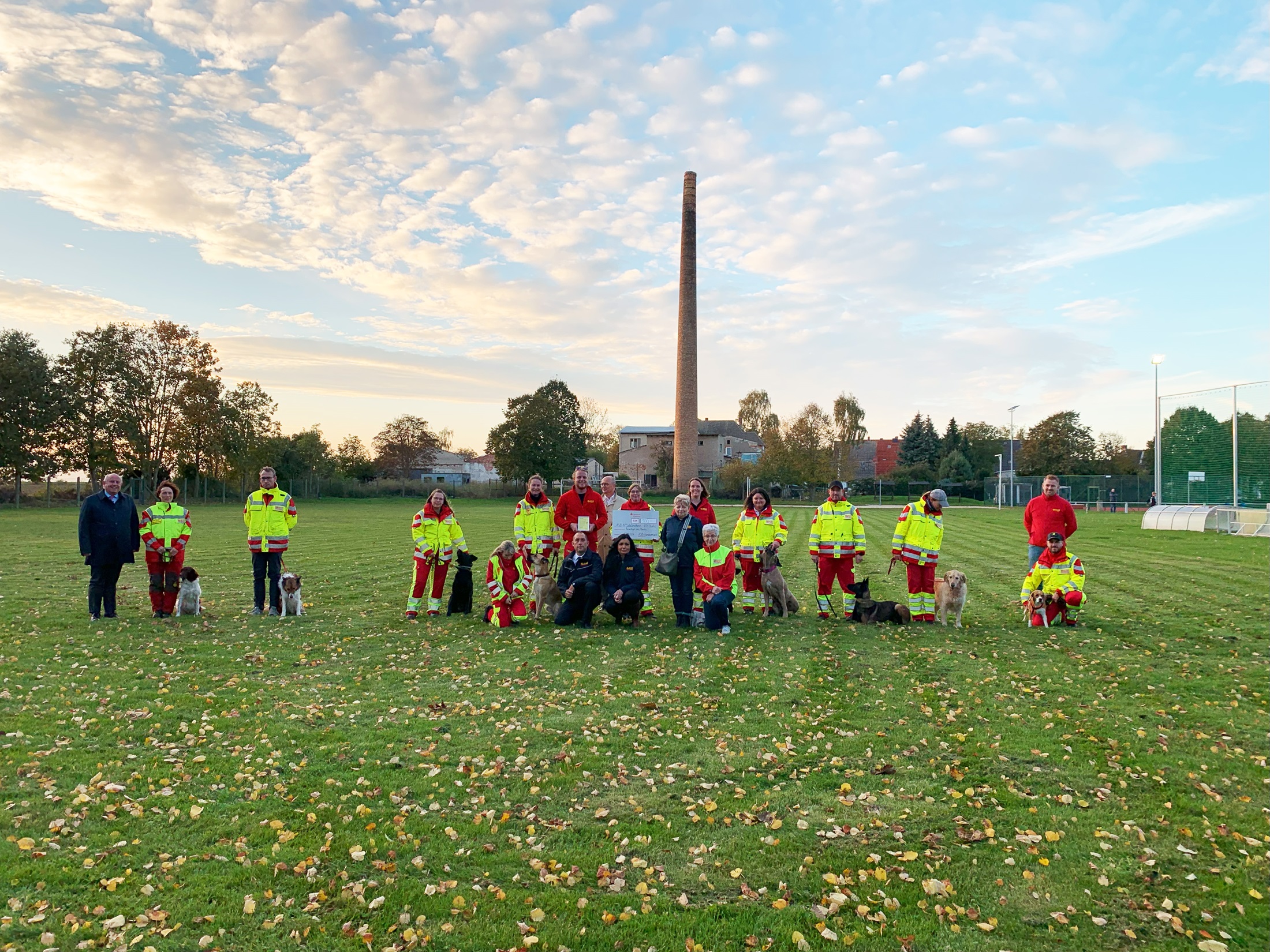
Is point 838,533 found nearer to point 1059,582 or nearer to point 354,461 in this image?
point 1059,582

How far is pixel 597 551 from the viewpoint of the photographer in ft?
40.6

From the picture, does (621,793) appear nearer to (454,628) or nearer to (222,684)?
(222,684)

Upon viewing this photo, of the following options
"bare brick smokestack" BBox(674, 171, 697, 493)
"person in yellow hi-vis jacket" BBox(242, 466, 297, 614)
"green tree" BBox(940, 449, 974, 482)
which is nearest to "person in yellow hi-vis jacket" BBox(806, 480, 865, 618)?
"person in yellow hi-vis jacket" BBox(242, 466, 297, 614)

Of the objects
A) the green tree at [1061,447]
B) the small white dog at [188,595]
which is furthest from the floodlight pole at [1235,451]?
the green tree at [1061,447]

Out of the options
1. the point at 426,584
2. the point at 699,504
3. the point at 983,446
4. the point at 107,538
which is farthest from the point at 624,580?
the point at 983,446

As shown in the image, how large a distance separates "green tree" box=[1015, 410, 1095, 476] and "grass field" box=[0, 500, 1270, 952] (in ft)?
223

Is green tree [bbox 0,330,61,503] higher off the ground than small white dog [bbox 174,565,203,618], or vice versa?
green tree [bbox 0,330,61,503]

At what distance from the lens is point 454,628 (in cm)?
1100

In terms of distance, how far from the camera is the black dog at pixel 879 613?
11336 mm

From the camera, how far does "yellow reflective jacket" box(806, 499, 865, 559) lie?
1156 cm

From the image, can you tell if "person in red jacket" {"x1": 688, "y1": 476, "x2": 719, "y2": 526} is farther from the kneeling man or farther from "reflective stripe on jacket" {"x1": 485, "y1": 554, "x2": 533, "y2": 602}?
the kneeling man

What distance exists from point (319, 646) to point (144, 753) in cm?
377

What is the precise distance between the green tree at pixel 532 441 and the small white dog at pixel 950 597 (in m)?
57.9

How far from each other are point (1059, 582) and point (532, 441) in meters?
59.2
